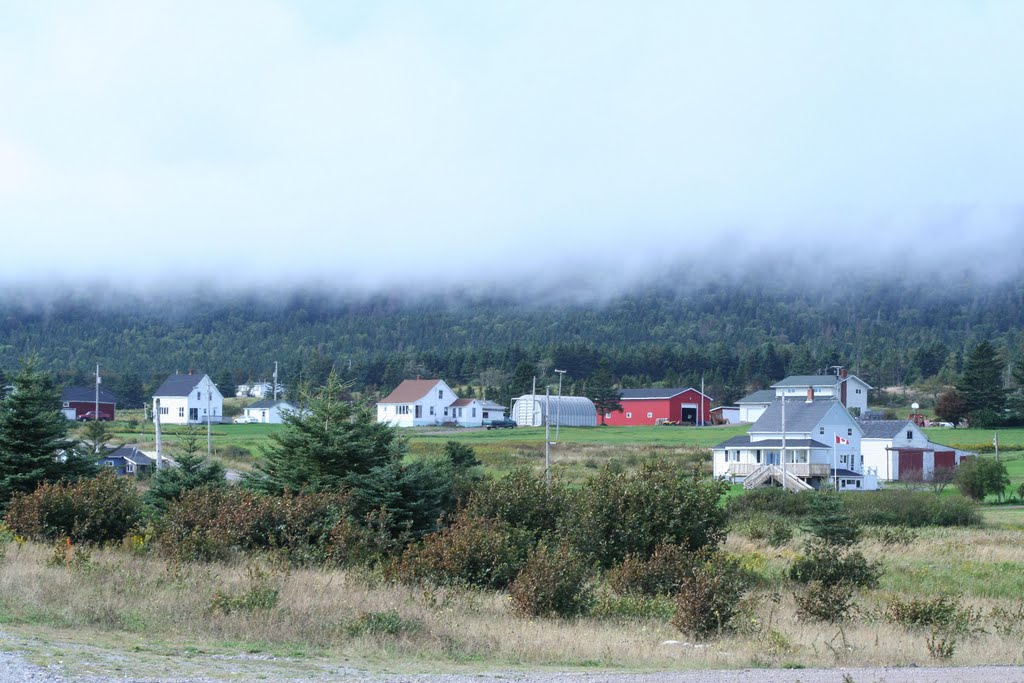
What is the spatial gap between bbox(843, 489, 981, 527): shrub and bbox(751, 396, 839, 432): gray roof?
2173cm

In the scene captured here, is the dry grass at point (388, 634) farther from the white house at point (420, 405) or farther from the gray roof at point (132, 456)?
the white house at point (420, 405)

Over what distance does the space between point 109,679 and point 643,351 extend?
17514 cm

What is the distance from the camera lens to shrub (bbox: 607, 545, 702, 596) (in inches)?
752

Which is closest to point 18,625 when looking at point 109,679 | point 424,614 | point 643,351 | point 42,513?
point 109,679

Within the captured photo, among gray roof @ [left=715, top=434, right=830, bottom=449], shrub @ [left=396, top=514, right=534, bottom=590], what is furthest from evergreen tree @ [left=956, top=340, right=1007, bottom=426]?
shrub @ [left=396, top=514, right=534, bottom=590]

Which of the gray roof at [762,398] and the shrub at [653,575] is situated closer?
the shrub at [653,575]

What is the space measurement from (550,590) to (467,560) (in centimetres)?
330

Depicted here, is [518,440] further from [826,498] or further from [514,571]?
[514,571]

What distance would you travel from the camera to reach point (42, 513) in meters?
20.7

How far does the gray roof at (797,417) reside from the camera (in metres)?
70.8

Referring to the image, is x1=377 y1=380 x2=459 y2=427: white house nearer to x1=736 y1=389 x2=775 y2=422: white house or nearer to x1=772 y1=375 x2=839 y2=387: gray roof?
x1=736 y1=389 x2=775 y2=422: white house

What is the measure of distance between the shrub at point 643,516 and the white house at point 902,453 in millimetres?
49797

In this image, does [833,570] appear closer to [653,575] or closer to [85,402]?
[653,575]

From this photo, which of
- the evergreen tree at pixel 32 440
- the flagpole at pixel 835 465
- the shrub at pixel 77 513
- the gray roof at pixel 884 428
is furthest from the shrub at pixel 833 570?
the gray roof at pixel 884 428
